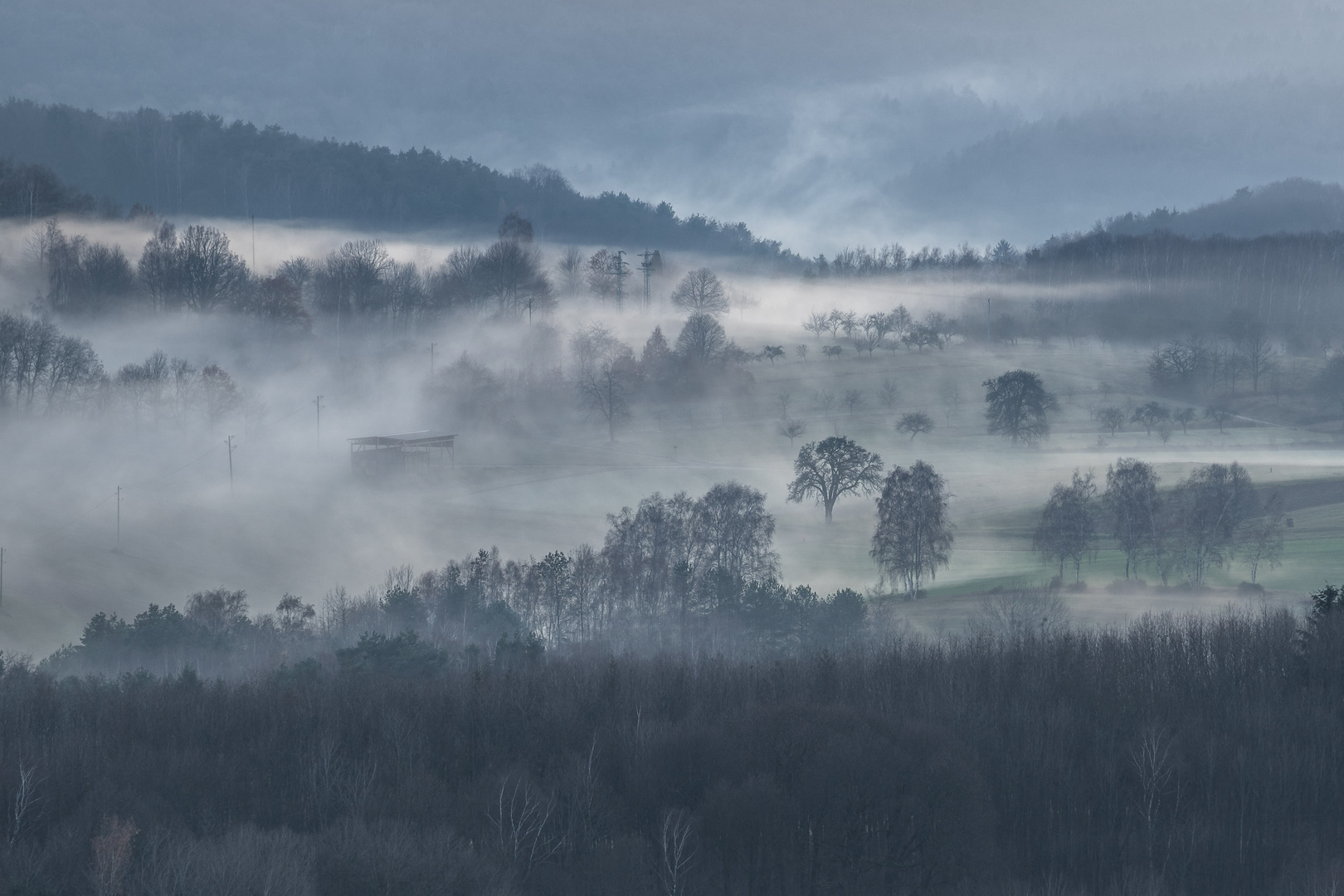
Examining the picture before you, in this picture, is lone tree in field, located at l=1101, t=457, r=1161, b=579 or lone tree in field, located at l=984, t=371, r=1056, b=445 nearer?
lone tree in field, located at l=1101, t=457, r=1161, b=579

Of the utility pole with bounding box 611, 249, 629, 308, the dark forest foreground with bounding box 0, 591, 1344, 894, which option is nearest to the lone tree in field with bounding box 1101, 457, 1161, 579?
the dark forest foreground with bounding box 0, 591, 1344, 894

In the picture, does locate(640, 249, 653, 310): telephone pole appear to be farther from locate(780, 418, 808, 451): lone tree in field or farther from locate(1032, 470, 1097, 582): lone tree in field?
locate(1032, 470, 1097, 582): lone tree in field

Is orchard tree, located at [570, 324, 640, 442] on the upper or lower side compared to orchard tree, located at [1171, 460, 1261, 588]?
upper

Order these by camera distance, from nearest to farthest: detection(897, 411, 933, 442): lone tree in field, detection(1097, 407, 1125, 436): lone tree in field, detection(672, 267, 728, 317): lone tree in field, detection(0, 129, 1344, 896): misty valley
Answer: detection(0, 129, 1344, 896): misty valley, detection(1097, 407, 1125, 436): lone tree in field, detection(897, 411, 933, 442): lone tree in field, detection(672, 267, 728, 317): lone tree in field

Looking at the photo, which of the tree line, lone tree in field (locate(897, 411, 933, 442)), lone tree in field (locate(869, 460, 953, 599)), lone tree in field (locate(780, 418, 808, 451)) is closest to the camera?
lone tree in field (locate(869, 460, 953, 599))

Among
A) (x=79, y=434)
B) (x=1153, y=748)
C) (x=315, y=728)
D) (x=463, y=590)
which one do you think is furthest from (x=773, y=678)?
(x=79, y=434)

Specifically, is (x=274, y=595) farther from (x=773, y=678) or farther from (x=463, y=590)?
(x=773, y=678)

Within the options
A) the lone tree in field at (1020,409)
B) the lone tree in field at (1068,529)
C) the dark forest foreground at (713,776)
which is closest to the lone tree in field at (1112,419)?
the lone tree in field at (1020,409)

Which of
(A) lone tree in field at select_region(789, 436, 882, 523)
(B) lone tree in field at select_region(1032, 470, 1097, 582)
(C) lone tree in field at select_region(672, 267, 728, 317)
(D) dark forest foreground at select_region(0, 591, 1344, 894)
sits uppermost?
(C) lone tree in field at select_region(672, 267, 728, 317)
